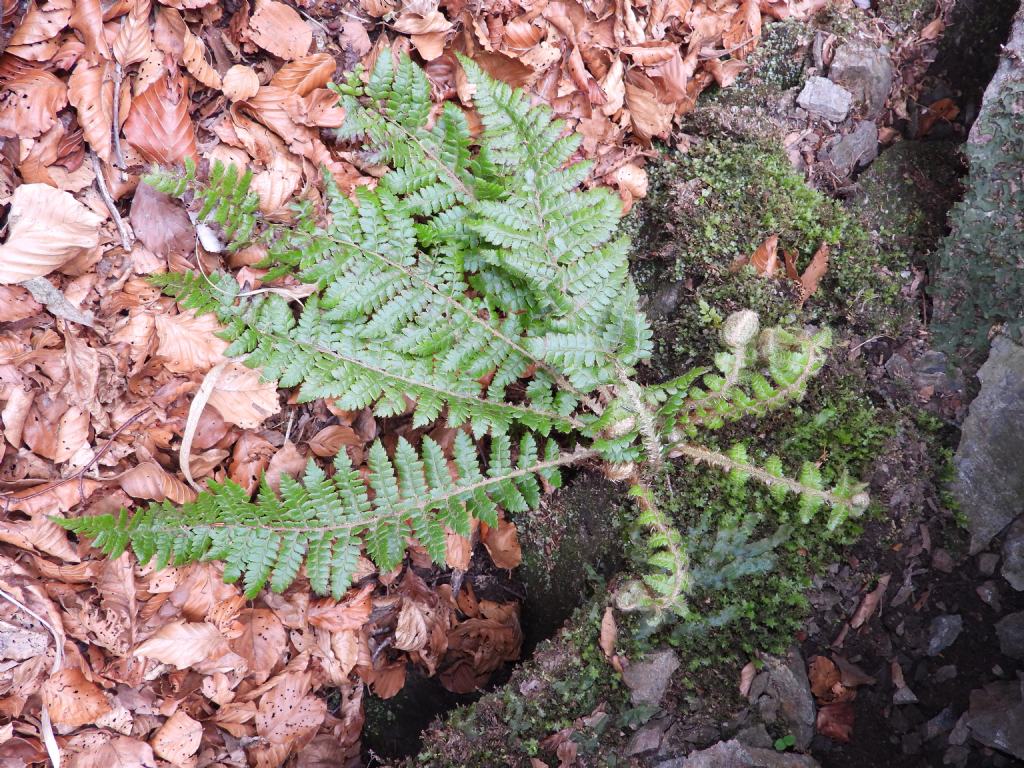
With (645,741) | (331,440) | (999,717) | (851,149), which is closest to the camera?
(999,717)

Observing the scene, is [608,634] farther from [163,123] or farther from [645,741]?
[163,123]

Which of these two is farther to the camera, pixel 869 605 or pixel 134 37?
pixel 869 605

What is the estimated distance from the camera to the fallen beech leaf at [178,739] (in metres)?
2.60

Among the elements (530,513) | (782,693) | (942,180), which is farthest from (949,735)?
(942,180)

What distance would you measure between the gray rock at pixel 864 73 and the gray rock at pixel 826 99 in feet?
0.16

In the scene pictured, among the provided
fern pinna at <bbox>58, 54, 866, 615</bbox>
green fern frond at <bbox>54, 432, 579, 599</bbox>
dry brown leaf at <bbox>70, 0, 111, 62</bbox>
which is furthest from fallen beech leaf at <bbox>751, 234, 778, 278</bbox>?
dry brown leaf at <bbox>70, 0, 111, 62</bbox>

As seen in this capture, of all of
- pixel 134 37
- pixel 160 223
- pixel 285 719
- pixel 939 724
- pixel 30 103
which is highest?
pixel 134 37

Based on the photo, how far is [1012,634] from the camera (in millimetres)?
2553

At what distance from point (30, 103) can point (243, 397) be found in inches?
48.7

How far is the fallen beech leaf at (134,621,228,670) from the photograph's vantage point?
8.50ft

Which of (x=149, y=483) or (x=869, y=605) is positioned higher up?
(x=149, y=483)

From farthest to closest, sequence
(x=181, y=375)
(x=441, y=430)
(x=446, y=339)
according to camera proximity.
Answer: (x=441, y=430), (x=446, y=339), (x=181, y=375)

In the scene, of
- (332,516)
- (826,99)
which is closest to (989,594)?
(826,99)

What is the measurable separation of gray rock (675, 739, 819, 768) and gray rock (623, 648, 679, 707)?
23 centimetres
